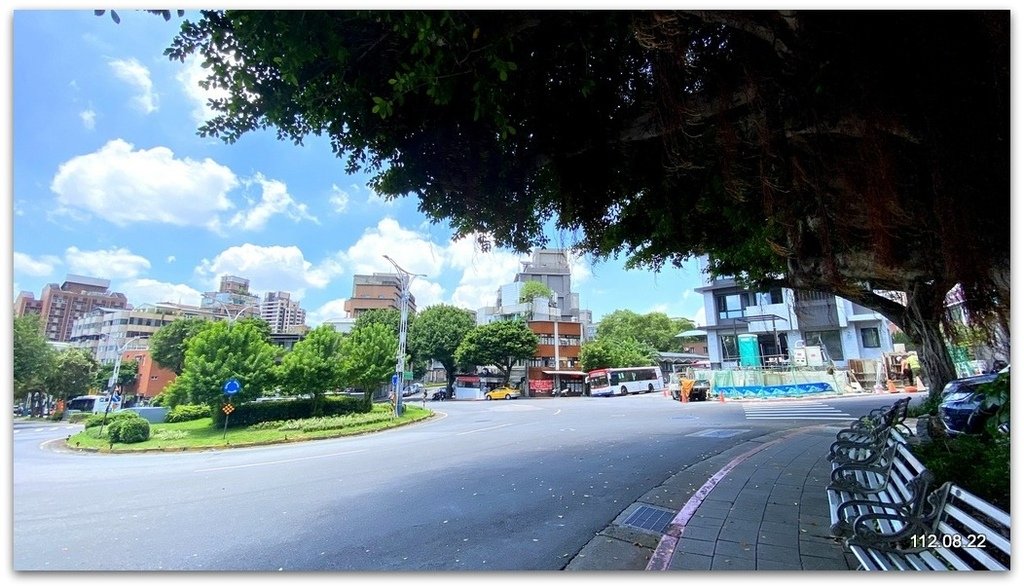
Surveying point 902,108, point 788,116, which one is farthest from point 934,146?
point 788,116

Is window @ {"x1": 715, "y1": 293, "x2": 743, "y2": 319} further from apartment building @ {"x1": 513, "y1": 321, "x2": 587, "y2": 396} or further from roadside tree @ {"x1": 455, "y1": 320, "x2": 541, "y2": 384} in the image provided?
roadside tree @ {"x1": 455, "y1": 320, "x2": 541, "y2": 384}

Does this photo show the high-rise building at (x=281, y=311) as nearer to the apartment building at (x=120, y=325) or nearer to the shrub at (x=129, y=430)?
the apartment building at (x=120, y=325)

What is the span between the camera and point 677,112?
2951 mm

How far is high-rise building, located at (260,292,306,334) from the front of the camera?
159 inches

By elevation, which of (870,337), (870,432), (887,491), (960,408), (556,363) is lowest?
(887,491)

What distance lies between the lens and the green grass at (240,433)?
4573 mm

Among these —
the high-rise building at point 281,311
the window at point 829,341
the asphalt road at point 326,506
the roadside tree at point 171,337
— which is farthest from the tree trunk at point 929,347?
the window at point 829,341

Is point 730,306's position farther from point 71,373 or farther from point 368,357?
point 71,373

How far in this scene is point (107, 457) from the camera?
4816 mm

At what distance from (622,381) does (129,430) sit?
87.8 feet

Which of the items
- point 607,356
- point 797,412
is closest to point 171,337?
point 797,412

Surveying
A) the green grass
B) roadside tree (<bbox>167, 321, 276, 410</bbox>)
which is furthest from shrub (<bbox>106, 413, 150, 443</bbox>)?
roadside tree (<bbox>167, 321, 276, 410</bbox>)

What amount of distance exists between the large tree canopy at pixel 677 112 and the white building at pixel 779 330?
16.5 meters

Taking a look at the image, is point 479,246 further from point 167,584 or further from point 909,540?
point 909,540
